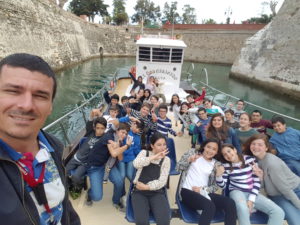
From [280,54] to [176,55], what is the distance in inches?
474

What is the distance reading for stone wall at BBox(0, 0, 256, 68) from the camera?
13.4 m

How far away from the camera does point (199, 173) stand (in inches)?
102

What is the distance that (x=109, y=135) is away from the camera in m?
2.79

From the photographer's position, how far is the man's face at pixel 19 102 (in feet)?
2.85

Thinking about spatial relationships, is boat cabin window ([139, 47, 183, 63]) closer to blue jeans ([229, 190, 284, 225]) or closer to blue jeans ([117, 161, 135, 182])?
blue jeans ([117, 161, 135, 182])

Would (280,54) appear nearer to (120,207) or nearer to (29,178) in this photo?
(120,207)

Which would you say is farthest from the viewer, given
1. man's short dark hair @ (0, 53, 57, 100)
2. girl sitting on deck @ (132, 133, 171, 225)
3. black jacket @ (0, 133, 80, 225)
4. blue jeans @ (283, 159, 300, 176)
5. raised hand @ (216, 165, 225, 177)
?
blue jeans @ (283, 159, 300, 176)

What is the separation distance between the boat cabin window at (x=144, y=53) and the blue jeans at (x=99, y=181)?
646 cm

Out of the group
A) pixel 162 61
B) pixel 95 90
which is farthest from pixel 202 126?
pixel 95 90

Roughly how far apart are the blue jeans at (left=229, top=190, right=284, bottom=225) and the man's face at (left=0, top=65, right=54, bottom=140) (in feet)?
7.99

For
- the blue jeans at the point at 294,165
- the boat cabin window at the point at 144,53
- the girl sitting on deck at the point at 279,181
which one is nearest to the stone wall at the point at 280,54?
the boat cabin window at the point at 144,53

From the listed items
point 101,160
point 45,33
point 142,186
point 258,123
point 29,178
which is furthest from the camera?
point 45,33

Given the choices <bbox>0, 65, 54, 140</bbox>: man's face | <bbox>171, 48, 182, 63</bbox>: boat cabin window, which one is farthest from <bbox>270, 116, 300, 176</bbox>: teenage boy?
<bbox>171, 48, 182, 63</bbox>: boat cabin window

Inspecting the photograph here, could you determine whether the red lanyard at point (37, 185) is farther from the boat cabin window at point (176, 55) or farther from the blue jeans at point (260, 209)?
the boat cabin window at point (176, 55)
